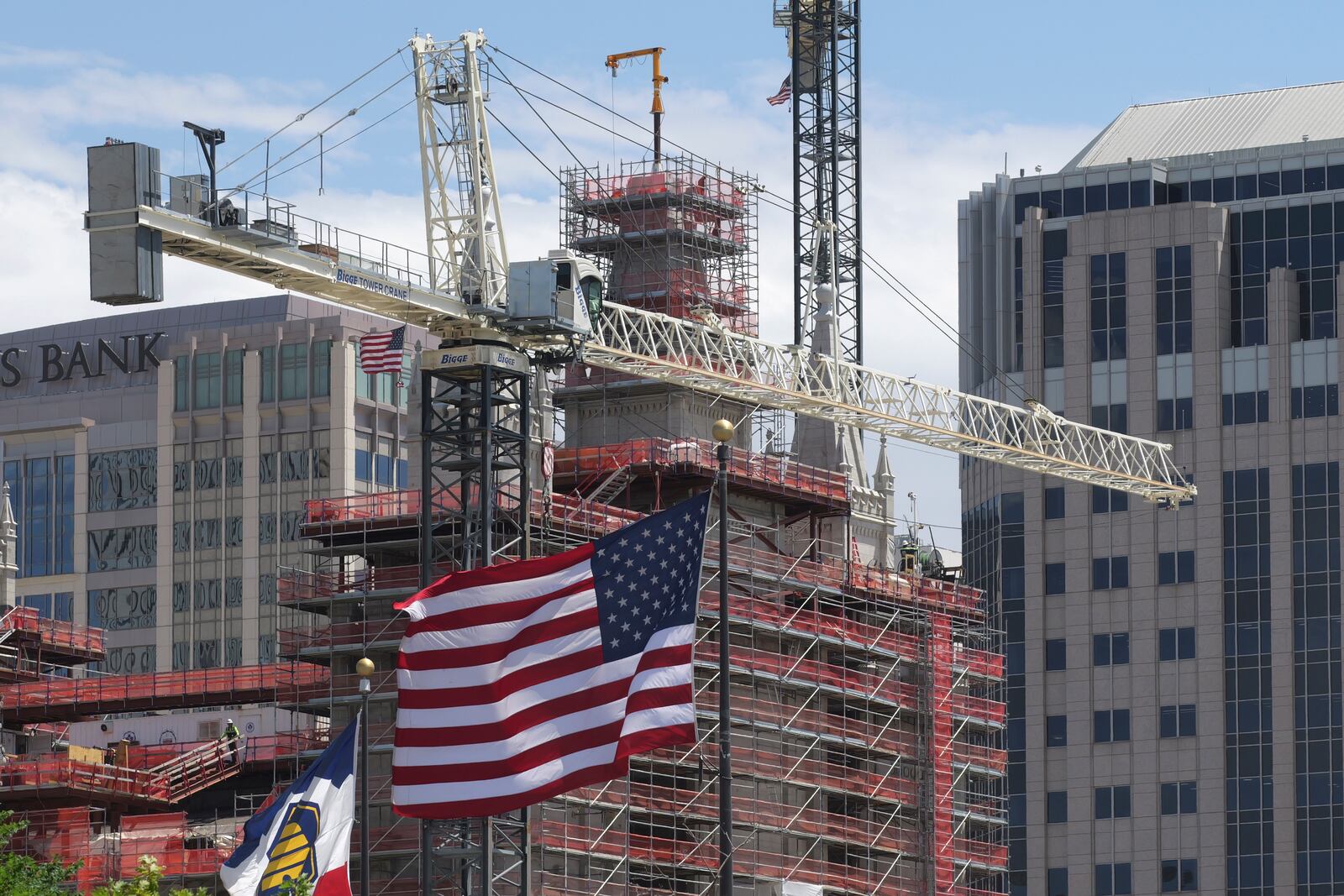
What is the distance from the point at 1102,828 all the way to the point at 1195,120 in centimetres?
4687

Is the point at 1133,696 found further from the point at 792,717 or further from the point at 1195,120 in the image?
the point at 792,717

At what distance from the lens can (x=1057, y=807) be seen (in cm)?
16075

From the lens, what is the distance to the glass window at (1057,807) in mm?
160625

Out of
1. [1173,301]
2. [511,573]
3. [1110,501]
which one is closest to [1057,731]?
[1110,501]

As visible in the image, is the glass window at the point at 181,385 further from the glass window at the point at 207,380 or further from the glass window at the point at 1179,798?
the glass window at the point at 1179,798

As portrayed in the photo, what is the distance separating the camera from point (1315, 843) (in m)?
155

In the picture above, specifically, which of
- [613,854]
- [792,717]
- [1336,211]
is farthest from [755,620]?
[1336,211]

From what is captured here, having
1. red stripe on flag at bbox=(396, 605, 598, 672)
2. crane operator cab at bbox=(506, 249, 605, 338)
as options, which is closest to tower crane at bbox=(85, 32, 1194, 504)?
crane operator cab at bbox=(506, 249, 605, 338)

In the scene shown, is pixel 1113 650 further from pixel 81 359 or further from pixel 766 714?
pixel 81 359

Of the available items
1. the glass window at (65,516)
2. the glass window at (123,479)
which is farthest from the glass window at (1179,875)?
the glass window at (65,516)

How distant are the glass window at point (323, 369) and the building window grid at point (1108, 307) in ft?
157

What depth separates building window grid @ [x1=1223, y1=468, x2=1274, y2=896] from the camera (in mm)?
155875

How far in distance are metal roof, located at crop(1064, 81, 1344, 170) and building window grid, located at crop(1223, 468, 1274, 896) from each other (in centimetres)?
2390

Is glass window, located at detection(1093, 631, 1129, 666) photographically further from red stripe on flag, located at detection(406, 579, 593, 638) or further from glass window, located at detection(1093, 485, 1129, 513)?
red stripe on flag, located at detection(406, 579, 593, 638)
